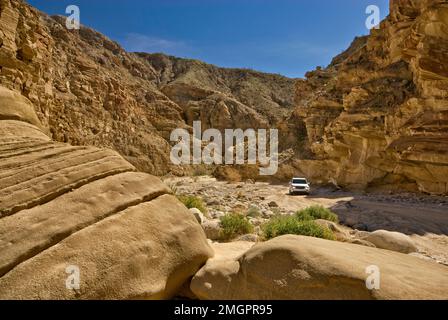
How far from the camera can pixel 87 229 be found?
3092 mm

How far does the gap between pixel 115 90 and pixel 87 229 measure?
134 ft

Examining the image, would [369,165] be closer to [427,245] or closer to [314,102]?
[314,102]

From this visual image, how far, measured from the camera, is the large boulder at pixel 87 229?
2.71m

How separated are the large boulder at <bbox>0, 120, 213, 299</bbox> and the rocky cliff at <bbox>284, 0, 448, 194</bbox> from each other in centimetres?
1558

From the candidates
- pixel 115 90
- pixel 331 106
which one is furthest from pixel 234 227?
pixel 115 90

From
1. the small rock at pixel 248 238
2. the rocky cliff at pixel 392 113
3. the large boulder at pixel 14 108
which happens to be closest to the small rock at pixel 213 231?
the small rock at pixel 248 238

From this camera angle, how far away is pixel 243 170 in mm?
30672

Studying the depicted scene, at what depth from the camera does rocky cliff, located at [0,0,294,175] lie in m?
11.7

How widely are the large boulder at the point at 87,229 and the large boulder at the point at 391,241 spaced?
154 inches

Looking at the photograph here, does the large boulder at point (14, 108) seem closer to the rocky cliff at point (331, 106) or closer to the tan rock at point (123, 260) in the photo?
the tan rock at point (123, 260)

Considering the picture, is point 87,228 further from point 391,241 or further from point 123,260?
point 391,241

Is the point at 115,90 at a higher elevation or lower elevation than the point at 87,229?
higher
